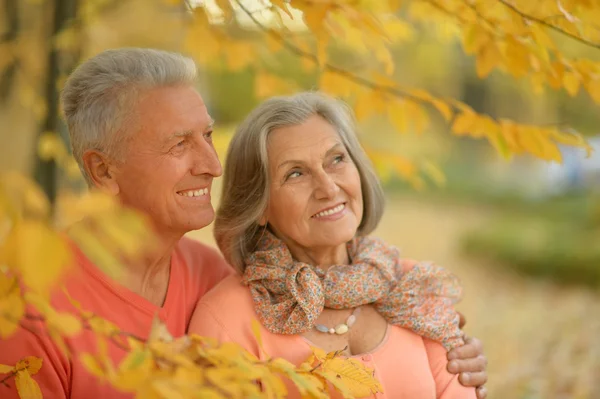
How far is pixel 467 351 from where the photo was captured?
7.27ft

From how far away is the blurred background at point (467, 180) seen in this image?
12.6 feet

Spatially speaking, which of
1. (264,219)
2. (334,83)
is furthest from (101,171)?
(334,83)

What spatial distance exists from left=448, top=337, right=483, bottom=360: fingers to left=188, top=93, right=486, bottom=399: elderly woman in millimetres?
25

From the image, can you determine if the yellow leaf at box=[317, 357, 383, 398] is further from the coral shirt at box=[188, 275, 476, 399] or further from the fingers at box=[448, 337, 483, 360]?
the fingers at box=[448, 337, 483, 360]

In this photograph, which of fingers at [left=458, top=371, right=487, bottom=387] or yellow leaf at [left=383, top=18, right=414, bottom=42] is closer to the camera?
fingers at [left=458, top=371, right=487, bottom=387]

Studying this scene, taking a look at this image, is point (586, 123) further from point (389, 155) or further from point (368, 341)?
point (368, 341)

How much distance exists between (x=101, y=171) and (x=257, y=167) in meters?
0.45

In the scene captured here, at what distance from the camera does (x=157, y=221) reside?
204 cm

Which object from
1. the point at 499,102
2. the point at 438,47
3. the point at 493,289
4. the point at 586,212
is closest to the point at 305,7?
the point at 493,289

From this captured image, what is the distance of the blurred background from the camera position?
384 centimetres

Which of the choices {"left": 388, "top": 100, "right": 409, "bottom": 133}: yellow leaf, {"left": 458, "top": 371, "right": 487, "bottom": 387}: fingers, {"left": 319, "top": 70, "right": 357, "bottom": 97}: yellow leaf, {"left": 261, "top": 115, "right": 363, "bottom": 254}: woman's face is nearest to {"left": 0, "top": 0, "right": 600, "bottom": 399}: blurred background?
{"left": 388, "top": 100, "right": 409, "bottom": 133}: yellow leaf

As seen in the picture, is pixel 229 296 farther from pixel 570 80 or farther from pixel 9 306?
pixel 570 80

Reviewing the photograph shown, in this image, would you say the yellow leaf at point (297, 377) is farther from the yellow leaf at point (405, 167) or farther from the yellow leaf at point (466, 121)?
the yellow leaf at point (405, 167)

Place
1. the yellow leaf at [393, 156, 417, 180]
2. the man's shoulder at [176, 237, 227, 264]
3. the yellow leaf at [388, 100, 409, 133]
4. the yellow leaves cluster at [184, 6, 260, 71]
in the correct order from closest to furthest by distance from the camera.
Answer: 1. the man's shoulder at [176, 237, 227, 264]
2. the yellow leaf at [388, 100, 409, 133]
3. the yellow leaves cluster at [184, 6, 260, 71]
4. the yellow leaf at [393, 156, 417, 180]
